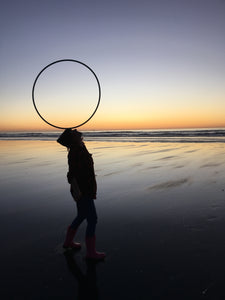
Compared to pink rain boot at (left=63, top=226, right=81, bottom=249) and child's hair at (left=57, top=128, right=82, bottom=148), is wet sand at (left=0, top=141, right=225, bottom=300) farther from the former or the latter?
child's hair at (left=57, top=128, right=82, bottom=148)

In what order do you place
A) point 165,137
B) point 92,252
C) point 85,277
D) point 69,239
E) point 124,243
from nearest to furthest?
point 85,277 → point 92,252 → point 69,239 → point 124,243 → point 165,137

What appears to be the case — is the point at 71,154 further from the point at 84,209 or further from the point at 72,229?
the point at 72,229

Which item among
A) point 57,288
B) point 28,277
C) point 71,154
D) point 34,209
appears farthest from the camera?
point 34,209

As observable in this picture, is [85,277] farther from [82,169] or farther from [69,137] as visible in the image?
[69,137]

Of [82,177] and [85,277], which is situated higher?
[82,177]

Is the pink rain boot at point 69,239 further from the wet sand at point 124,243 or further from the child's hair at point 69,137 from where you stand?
the child's hair at point 69,137

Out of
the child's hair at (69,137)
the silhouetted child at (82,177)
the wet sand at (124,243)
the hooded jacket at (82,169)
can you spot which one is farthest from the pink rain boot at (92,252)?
the child's hair at (69,137)

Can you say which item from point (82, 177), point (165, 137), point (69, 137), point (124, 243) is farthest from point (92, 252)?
point (165, 137)

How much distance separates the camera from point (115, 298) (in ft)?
10.1

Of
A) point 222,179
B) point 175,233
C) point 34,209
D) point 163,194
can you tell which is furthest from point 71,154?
point 222,179

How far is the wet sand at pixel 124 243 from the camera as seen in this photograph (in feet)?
10.7

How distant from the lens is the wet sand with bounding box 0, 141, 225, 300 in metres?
3.28

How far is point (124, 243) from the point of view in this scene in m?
4.46

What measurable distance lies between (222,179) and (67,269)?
6767 millimetres
